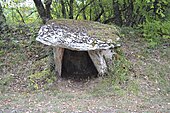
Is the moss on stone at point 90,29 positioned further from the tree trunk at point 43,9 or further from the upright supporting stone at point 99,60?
the tree trunk at point 43,9

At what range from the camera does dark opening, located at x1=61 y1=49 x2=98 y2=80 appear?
6.18m

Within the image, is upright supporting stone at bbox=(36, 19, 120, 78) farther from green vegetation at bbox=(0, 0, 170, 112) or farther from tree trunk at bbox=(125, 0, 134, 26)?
tree trunk at bbox=(125, 0, 134, 26)

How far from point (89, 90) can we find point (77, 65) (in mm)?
1037

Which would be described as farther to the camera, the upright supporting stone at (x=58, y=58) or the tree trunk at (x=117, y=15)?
the tree trunk at (x=117, y=15)

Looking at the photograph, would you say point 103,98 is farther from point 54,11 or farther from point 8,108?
point 54,11

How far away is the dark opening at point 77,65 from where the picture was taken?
20.3 ft

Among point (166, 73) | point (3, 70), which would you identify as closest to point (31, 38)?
point (3, 70)

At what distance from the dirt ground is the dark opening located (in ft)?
1.16

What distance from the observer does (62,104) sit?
468cm

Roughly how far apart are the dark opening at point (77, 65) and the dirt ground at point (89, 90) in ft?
1.16

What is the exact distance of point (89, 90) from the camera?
5430 mm

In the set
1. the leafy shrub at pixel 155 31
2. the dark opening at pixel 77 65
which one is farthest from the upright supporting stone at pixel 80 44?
the leafy shrub at pixel 155 31

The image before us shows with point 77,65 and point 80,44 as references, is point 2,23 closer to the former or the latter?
point 77,65

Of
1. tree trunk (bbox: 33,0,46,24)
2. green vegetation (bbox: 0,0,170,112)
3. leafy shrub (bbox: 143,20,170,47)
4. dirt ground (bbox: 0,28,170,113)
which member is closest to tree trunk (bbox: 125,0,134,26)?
green vegetation (bbox: 0,0,170,112)
